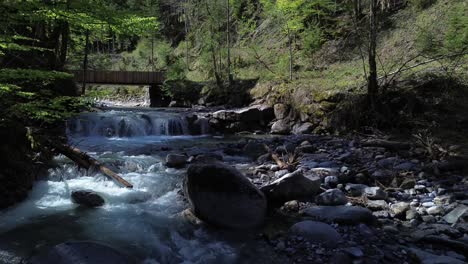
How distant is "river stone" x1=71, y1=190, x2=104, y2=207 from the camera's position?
724 centimetres

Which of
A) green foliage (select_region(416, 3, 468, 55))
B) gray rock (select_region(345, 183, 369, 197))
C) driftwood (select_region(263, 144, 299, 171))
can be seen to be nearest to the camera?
gray rock (select_region(345, 183, 369, 197))

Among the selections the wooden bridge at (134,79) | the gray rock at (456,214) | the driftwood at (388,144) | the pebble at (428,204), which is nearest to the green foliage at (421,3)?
the driftwood at (388,144)

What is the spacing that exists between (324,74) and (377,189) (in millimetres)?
14206

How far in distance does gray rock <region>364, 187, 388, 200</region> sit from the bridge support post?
26828mm

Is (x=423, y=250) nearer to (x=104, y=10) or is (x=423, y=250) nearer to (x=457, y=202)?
(x=457, y=202)

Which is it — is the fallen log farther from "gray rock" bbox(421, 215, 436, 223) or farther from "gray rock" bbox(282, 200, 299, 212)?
"gray rock" bbox(282, 200, 299, 212)

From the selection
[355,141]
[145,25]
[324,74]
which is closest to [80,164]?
[145,25]

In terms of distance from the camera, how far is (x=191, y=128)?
63.2ft

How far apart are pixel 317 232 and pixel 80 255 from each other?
10.8 ft

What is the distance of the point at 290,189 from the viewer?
7.18m

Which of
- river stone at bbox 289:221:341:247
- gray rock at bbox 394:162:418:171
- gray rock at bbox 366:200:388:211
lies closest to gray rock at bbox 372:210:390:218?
gray rock at bbox 366:200:388:211

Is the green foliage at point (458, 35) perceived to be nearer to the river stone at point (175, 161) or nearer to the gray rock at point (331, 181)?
the gray rock at point (331, 181)

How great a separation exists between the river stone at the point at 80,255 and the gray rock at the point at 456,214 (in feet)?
16.2

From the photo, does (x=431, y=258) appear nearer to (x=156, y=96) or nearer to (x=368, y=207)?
(x=368, y=207)
